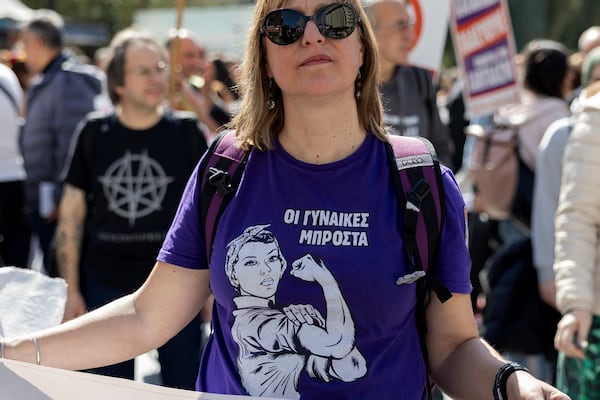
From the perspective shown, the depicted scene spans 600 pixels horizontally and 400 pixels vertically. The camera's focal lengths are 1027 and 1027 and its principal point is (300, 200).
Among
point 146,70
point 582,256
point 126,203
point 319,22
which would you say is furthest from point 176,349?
Answer: point 319,22

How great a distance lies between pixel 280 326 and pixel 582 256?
176 cm

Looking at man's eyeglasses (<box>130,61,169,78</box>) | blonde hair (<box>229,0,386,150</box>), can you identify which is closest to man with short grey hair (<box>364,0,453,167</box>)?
man's eyeglasses (<box>130,61,169,78</box>)

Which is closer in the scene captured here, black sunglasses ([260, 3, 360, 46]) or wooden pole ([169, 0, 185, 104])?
black sunglasses ([260, 3, 360, 46])

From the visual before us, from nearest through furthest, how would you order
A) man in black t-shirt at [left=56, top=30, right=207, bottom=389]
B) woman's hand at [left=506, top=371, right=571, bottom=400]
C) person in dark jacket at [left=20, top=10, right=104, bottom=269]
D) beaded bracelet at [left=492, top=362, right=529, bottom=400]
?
woman's hand at [left=506, top=371, right=571, bottom=400]
beaded bracelet at [left=492, top=362, right=529, bottom=400]
man in black t-shirt at [left=56, top=30, right=207, bottom=389]
person in dark jacket at [left=20, top=10, right=104, bottom=269]

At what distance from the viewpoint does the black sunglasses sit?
231cm

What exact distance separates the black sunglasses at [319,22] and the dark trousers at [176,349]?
2.68 m

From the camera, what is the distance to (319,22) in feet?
7.58

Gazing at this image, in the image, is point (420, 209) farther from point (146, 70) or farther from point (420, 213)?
point (146, 70)

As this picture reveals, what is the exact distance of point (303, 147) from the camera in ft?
7.75

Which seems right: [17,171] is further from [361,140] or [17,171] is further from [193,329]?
[361,140]

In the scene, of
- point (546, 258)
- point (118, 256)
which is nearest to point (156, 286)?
point (118, 256)

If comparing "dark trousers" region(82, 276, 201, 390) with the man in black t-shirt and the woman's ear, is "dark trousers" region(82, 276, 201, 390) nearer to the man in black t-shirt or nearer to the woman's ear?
the man in black t-shirt

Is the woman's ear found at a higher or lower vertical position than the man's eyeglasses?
higher

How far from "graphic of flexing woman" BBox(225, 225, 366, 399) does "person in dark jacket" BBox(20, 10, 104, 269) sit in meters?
4.42
